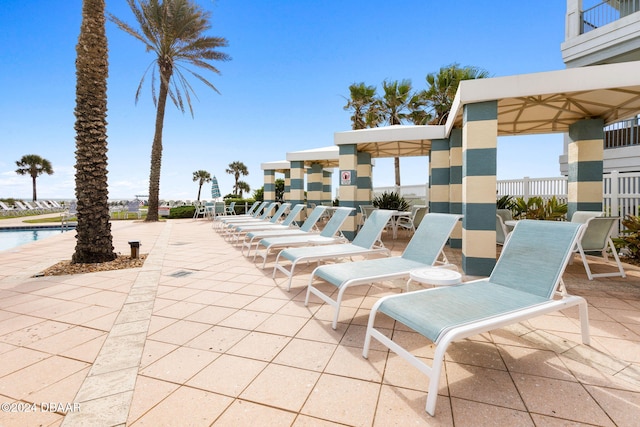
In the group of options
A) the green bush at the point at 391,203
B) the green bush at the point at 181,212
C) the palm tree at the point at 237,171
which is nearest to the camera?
the green bush at the point at 391,203

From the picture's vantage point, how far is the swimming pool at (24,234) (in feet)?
34.4

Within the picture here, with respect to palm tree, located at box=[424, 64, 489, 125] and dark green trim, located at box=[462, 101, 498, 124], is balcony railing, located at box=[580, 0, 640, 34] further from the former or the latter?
dark green trim, located at box=[462, 101, 498, 124]

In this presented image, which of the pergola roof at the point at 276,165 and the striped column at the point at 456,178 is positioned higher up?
the pergola roof at the point at 276,165

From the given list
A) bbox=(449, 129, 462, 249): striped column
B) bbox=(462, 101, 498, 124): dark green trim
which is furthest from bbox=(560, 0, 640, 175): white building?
bbox=(462, 101, 498, 124): dark green trim

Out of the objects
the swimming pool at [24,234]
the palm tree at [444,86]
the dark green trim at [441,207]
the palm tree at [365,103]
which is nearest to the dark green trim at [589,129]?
the dark green trim at [441,207]

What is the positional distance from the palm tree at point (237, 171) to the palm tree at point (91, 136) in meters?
40.2

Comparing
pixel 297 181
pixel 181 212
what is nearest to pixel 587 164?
pixel 297 181

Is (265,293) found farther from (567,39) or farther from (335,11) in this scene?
(567,39)

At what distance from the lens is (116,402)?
1782mm

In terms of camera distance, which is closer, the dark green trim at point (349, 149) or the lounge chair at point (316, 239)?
the lounge chair at point (316, 239)

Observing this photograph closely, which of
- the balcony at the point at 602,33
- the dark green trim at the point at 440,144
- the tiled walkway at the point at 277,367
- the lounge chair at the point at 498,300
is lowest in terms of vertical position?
the tiled walkway at the point at 277,367

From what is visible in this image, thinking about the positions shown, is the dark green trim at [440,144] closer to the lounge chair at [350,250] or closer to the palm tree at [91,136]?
the lounge chair at [350,250]

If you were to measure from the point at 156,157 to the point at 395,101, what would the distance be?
45.9ft

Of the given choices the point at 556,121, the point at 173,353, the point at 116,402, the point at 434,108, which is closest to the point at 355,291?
the point at 173,353
